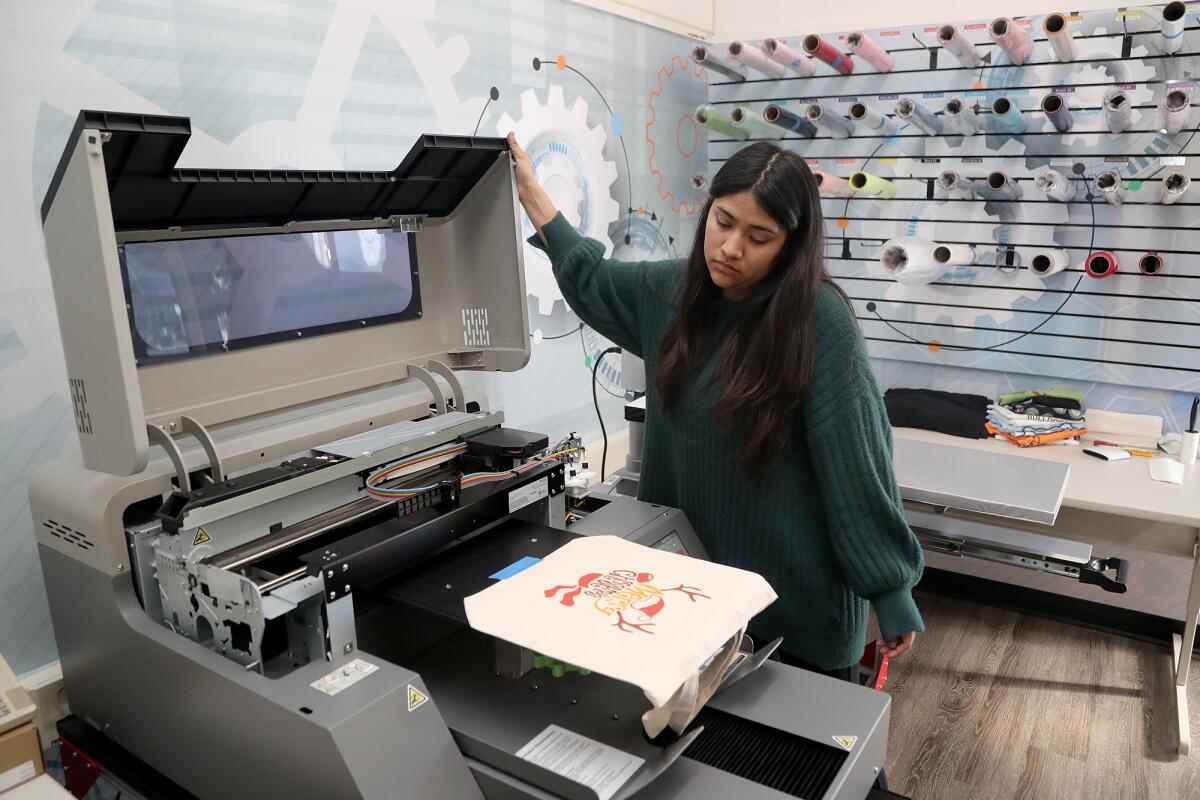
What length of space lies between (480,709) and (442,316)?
0.77 m

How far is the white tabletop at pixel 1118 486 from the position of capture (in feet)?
7.25

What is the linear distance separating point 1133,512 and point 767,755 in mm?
1744

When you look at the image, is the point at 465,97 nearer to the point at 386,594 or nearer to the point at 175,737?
the point at 386,594

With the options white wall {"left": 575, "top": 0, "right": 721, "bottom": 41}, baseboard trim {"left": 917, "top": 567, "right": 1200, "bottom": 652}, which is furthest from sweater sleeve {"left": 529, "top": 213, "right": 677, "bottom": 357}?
baseboard trim {"left": 917, "top": 567, "right": 1200, "bottom": 652}

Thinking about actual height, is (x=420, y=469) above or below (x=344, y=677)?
above

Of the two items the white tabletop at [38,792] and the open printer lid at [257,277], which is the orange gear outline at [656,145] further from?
the white tabletop at [38,792]

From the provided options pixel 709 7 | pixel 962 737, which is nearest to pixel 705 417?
pixel 962 737

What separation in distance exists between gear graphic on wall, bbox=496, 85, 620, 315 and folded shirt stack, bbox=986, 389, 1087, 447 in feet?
4.73

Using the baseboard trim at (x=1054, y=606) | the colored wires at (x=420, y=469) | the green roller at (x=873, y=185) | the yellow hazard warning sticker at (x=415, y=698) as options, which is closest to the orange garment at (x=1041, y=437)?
the baseboard trim at (x=1054, y=606)

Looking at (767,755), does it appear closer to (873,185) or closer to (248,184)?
(248,184)

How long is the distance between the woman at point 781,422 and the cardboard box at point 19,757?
103 cm

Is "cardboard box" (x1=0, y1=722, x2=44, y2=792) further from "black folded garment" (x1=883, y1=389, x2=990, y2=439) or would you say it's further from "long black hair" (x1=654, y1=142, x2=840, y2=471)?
"black folded garment" (x1=883, y1=389, x2=990, y2=439)

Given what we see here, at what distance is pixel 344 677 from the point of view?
90cm

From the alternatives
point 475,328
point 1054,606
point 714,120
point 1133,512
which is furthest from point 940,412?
point 475,328
